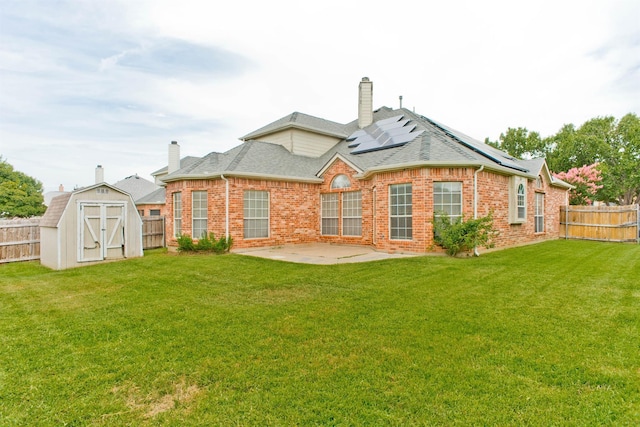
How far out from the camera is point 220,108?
17.4m

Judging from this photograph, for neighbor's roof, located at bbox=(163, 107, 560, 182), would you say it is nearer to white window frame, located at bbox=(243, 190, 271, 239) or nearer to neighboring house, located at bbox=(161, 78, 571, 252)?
neighboring house, located at bbox=(161, 78, 571, 252)

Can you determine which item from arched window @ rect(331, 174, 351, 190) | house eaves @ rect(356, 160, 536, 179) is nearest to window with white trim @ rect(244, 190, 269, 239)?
arched window @ rect(331, 174, 351, 190)

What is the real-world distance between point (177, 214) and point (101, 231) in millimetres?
3079

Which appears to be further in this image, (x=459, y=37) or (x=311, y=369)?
(x=459, y=37)

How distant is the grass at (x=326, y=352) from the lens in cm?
263

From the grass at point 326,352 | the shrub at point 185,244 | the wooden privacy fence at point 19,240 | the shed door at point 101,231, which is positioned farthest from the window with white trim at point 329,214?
the wooden privacy fence at point 19,240

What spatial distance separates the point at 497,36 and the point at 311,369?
12190 mm

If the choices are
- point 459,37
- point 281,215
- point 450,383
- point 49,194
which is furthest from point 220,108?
point 49,194

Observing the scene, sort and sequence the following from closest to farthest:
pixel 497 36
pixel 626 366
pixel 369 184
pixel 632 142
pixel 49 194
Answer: pixel 626 366
pixel 497 36
pixel 369 184
pixel 632 142
pixel 49 194

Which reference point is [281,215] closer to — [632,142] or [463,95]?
[463,95]

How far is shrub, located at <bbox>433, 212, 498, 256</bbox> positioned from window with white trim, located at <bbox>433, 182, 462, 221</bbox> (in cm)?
31

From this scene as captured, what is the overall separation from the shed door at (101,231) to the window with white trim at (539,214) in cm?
1776

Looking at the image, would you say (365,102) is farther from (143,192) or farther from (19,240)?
(143,192)

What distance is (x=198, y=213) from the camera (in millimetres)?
12945
